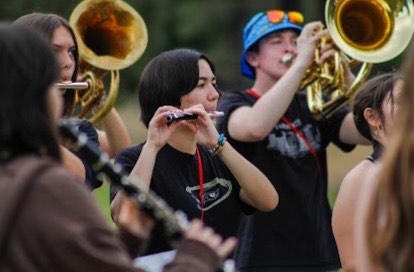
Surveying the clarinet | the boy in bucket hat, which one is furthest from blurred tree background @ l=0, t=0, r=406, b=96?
the clarinet

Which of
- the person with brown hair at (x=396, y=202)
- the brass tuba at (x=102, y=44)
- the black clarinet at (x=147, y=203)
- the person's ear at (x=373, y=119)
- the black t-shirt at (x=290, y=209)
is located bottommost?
the black t-shirt at (x=290, y=209)

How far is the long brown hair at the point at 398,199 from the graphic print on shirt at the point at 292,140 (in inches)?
121

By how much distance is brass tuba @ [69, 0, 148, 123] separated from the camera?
592cm

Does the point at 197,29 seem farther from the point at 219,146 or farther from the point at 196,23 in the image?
the point at 219,146

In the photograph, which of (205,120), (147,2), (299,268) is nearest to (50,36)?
(205,120)

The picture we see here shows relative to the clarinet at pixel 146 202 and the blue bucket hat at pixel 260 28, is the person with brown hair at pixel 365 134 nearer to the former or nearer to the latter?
the clarinet at pixel 146 202

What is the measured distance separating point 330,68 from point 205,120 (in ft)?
5.71

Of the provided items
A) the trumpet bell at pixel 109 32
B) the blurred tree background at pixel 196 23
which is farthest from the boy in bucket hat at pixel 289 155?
the blurred tree background at pixel 196 23

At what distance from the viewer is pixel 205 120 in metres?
4.85

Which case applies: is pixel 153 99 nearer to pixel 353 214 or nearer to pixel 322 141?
pixel 353 214

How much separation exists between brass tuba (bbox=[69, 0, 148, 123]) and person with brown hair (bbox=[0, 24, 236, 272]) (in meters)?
2.87

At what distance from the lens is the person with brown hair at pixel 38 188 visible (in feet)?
9.42

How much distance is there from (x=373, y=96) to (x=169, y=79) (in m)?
0.80

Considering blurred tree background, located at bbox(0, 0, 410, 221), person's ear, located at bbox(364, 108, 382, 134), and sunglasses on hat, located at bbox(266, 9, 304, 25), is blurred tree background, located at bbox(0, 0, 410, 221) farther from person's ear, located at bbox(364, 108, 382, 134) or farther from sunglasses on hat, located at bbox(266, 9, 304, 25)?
person's ear, located at bbox(364, 108, 382, 134)
